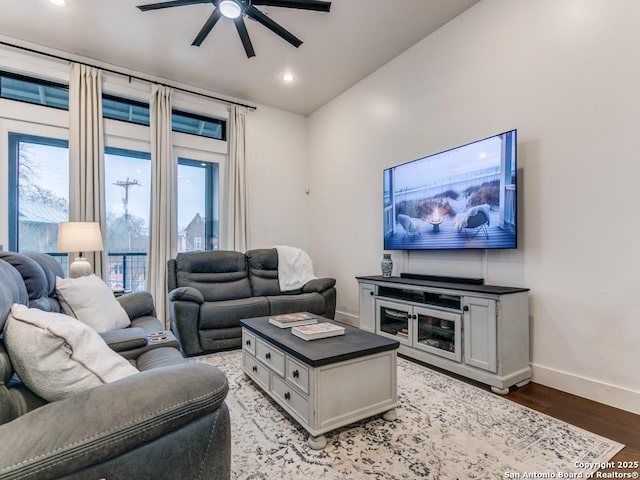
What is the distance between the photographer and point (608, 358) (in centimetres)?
217

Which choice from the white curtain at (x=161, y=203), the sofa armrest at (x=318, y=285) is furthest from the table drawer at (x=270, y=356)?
the white curtain at (x=161, y=203)

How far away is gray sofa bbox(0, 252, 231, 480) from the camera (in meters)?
0.79

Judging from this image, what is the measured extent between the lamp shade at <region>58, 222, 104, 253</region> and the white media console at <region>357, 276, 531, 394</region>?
284 centimetres

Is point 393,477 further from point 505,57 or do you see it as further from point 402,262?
point 505,57


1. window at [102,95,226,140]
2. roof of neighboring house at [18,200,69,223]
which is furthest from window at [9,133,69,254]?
window at [102,95,226,140]

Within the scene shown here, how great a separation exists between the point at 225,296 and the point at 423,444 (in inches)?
104

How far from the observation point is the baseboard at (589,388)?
6.74ft

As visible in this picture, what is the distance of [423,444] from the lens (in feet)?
5.64

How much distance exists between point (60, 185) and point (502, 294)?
454 cm

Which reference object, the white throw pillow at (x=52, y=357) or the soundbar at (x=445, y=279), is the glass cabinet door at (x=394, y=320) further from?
the white throw pillow at (x=52, y=357)

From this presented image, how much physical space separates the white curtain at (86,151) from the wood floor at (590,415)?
13.9ft

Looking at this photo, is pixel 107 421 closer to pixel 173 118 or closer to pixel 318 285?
pixel 318 285

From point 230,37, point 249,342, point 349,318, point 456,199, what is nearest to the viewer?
point 249,342

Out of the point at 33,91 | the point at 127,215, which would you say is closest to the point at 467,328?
the point at 127,215
